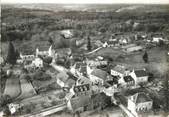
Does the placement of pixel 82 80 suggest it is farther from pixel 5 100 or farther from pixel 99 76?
pixel 5 100

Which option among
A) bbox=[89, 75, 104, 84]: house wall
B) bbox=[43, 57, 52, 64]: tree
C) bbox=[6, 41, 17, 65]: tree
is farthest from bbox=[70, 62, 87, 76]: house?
bbox=[6, 41, 17, 65]: tree

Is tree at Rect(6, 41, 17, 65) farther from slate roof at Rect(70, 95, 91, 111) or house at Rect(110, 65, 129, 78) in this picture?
house at Rect(110, 65, 129, 78)

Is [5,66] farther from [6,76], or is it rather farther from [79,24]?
[79,24]

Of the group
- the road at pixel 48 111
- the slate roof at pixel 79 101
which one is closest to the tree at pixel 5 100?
the road at pixel 48 111

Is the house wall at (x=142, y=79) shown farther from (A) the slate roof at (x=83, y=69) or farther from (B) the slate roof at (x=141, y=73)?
(A) the slate roof at (x=83, y=69)

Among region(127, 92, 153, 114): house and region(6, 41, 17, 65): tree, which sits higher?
region(6, 41, 17, 65): tree
